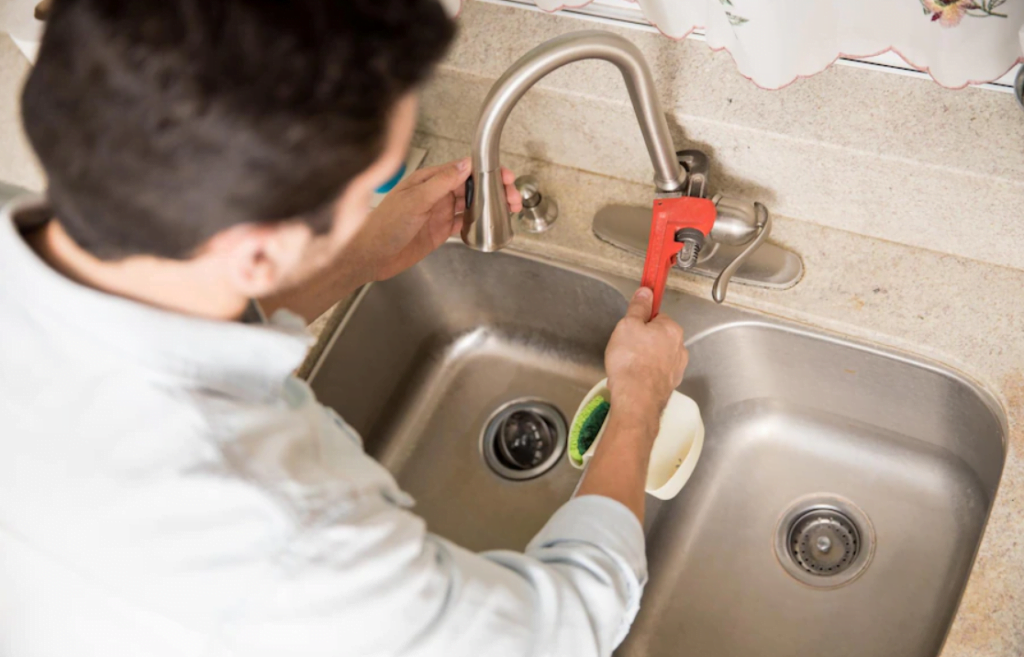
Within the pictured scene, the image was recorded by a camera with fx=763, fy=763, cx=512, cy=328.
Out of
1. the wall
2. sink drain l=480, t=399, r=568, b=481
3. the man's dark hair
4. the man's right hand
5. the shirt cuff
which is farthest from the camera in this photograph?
the wall

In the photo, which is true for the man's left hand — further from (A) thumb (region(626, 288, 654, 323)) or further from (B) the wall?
(B) the wall

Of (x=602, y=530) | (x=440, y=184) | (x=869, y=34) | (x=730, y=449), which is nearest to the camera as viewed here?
(x=602, y=530)

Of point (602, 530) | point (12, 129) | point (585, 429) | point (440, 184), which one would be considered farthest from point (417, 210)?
point (12, 129)

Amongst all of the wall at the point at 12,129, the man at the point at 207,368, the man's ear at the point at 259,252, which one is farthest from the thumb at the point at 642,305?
the wall at the point at 12,129

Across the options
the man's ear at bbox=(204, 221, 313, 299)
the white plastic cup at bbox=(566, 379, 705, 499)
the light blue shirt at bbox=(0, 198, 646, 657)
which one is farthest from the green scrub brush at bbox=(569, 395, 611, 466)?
the man's ear at bbox=(204, 221, 313, 299)

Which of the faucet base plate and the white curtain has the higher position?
the white curtain

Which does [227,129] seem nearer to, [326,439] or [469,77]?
[326,439]

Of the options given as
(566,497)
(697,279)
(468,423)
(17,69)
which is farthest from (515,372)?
(17,69)

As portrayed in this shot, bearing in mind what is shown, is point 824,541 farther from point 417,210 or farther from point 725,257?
point 417,210

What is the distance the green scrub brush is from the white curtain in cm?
41

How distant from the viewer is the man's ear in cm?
46

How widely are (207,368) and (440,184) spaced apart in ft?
1.39

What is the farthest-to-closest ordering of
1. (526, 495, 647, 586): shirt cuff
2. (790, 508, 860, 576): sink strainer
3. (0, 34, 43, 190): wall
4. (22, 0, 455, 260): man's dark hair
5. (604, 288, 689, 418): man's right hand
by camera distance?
(0, 34, 43, 190): wall → (790, 508, 860, 576): sink strainer → (604, 288, 689, 418): man's right hand → (526, 495, 647, 586): shirt cuff → (22, 0, 455, 260): man's dark hair

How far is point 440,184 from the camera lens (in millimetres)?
861
